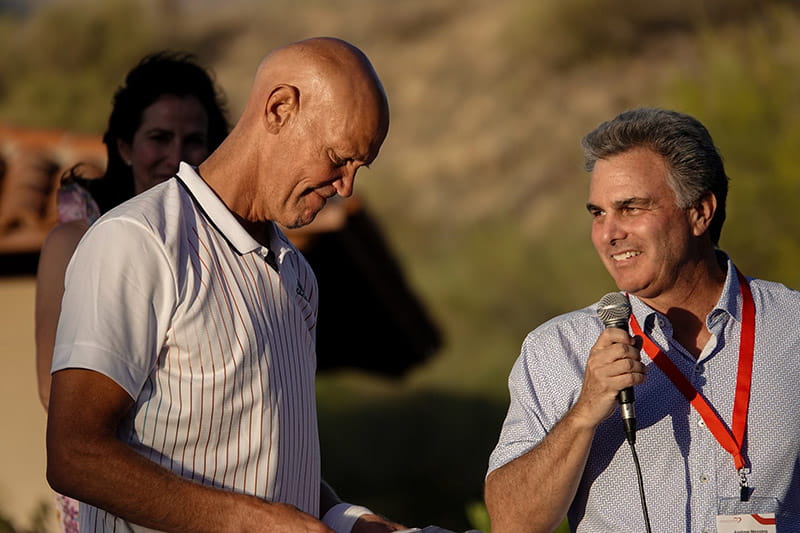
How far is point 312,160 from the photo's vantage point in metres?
2.90

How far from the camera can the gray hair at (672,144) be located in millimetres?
3656

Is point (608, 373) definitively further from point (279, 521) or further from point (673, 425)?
point (279, 521)

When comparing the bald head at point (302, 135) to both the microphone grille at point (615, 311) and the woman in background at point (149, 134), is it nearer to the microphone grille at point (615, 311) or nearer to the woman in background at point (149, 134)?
the microphone grille at point (615, 311)

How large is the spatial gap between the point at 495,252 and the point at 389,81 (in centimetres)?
1603

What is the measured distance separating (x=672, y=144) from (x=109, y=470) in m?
2.06

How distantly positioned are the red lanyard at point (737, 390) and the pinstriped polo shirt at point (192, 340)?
3.80 ft

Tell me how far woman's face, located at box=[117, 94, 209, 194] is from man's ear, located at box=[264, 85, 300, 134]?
4.29 feet

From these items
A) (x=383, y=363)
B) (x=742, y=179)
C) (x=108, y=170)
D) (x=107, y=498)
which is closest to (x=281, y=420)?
(x=107, y=498)

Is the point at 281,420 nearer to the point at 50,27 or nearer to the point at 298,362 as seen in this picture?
the point at 298,362

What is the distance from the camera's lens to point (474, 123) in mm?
43969

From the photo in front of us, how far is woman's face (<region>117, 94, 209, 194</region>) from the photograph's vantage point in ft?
13.8

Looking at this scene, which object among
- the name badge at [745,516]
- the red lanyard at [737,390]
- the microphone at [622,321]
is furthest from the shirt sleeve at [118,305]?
the name badge at [745,516]

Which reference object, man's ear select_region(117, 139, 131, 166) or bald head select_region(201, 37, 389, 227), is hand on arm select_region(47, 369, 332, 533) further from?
man's ear select_region(117, 139, 131, 166)

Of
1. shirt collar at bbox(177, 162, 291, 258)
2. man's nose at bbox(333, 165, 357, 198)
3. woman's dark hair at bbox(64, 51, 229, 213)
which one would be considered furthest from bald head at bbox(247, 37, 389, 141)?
woman's dark hair at bbox(64, 51, 229, 213)
